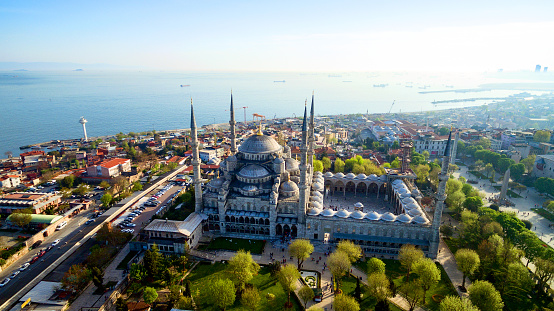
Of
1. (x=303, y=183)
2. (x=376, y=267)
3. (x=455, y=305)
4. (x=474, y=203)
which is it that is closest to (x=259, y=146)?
(x=303, y=183)

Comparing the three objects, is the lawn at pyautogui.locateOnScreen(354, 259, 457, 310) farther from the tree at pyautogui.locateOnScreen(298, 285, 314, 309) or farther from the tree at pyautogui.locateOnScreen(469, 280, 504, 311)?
the tree at pyautogui.locateOnScreen(298, 285, 314, 309)

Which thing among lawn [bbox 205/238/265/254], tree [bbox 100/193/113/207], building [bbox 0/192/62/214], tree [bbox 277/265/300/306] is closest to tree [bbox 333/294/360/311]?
tree [bbox 277/265/300/306]

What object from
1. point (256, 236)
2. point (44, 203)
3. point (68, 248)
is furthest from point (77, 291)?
point (44, 203)

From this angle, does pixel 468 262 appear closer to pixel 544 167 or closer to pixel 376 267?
pixel 376 267

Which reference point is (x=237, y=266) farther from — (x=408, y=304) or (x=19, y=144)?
(x=19, y=144)

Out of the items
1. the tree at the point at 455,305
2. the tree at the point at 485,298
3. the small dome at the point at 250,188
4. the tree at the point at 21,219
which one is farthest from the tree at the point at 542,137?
the tree at the point at 21,219
